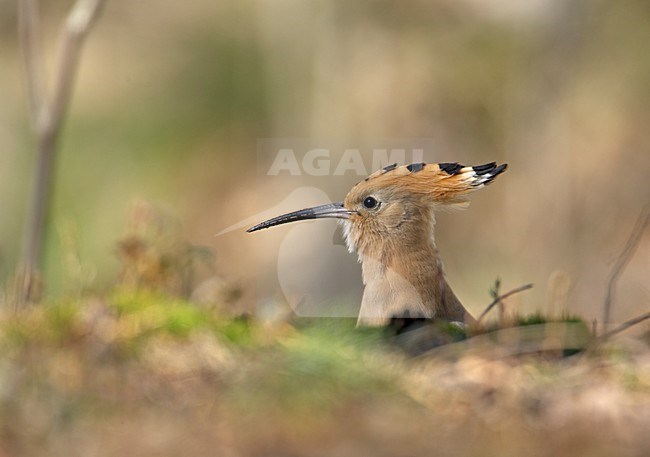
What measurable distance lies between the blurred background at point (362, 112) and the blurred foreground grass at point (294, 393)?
636 cm

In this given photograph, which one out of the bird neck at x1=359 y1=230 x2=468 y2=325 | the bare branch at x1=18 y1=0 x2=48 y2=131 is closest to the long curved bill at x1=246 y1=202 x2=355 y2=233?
the bird neck at x1=359 y1=230 x2=468 y2=325

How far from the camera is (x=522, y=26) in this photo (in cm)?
944

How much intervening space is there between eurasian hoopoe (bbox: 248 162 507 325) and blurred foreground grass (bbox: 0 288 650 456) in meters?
0.42

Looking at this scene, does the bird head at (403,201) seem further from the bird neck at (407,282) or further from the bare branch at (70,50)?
the bare branch at (70,50)

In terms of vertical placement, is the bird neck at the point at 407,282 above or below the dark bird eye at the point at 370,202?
below

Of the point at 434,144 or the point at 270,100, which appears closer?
the point at 434,144

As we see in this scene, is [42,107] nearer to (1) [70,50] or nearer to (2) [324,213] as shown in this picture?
(1) [70,50]

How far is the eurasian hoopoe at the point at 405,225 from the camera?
9.42ft

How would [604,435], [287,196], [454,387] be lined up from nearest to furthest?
[604,435] < [454,387] < [287,196]

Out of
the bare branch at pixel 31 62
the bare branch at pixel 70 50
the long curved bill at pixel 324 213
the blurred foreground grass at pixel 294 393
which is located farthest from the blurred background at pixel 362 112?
the blurred foreground grass at pixel 294 393

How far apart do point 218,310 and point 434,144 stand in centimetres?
688

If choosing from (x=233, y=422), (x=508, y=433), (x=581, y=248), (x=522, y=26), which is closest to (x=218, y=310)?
(x=233, y=422)

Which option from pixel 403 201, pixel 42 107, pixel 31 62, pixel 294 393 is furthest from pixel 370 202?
pixel 31 62

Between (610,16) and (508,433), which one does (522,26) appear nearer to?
(610,16)
